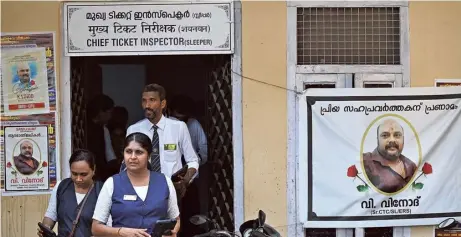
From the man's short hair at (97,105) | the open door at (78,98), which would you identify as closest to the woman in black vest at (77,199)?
the open door at (78,98)

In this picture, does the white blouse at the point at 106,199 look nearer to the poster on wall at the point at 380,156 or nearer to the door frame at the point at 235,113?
the door frame at the point at 235,113

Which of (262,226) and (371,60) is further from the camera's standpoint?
(371,60)

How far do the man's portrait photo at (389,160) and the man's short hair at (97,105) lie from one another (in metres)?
2.91

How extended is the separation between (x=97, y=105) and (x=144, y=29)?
1496 mm

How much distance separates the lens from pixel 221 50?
283 inches

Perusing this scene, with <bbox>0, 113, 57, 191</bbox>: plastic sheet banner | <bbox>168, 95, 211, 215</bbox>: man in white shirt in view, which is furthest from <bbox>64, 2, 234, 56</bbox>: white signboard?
<bbox>168, 95, 211, 215</bbox>: man in white shirt

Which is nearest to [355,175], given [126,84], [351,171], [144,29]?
[351,171]

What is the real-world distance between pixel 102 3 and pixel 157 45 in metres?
0.66

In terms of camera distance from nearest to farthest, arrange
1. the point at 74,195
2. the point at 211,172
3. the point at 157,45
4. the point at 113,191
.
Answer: the point at 113,191
the point at 74,195
the point at 157,45
the point at 211,172

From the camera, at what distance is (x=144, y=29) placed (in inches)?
282

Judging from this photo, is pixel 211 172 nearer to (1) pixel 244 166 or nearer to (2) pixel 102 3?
(1) pixel 244 166

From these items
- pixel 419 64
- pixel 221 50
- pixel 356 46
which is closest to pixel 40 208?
pixel 221 50

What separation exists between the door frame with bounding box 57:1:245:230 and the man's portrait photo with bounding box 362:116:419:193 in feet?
4.05

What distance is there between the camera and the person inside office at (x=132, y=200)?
16.6 ft
